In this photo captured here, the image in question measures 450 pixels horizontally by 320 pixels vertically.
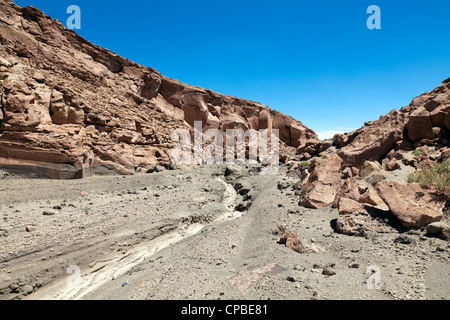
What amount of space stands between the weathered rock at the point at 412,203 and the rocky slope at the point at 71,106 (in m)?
11.6

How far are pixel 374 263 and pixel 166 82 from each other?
20.2 m

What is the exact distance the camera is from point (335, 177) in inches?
329

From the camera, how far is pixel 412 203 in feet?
17.0

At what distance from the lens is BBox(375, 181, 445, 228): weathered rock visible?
4902 mm

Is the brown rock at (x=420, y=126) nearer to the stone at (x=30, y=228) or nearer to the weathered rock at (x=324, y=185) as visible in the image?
the weathered rock at (x=324, y=185)

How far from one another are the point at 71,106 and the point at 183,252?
1018cm

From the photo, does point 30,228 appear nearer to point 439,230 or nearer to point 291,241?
point 291,241

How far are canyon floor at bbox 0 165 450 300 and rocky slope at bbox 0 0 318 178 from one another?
144 cm

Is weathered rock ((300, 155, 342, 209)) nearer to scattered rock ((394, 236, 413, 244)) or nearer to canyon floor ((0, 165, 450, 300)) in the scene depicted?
canyon floor ((0, 165, 450, 300))

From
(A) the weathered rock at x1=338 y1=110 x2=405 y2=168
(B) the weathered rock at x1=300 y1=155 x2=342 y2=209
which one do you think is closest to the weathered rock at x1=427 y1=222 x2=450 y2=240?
(B) the weathered rock at x1=300 y1=155 x2=342 y2=209

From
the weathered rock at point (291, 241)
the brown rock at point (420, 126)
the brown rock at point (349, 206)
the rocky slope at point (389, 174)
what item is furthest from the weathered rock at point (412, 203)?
the brown rock at point (420, 126)

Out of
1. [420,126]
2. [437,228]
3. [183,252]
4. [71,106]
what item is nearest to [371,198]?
[437,228]
